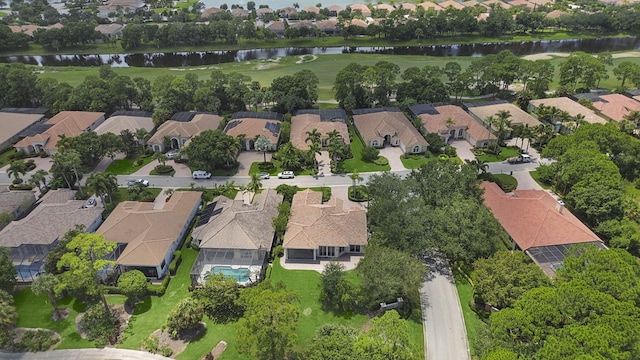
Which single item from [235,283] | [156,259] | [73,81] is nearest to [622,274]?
[235,283]

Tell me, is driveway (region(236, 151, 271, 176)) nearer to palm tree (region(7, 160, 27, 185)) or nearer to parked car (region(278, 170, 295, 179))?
parked car (region(278, 170, 295, 179))

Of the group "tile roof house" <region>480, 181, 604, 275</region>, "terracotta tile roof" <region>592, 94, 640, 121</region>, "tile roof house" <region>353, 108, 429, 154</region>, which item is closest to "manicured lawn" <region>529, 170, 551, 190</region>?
"tile roof house" <region>480, 181, 604, 275</region>

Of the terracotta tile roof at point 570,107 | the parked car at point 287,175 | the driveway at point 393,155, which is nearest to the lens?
the parked car at point 287,175

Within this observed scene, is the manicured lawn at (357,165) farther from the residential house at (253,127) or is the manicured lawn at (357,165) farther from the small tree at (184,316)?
the small tree at (184,316)

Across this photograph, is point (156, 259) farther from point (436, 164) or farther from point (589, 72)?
point (589, 72)

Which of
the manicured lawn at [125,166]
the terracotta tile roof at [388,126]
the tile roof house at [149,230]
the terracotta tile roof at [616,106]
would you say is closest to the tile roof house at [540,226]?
the terracotta tile roof at [388,126]

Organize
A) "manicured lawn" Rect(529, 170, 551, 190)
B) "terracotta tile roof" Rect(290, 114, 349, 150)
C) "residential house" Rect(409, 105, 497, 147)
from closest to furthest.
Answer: "manicured lawn" Rect(529, 170, 551, 190)
"terracotta tile roof" Rect(290, 114, 349, 150)
"residential house" Rect(409, 105, 497, 147)
